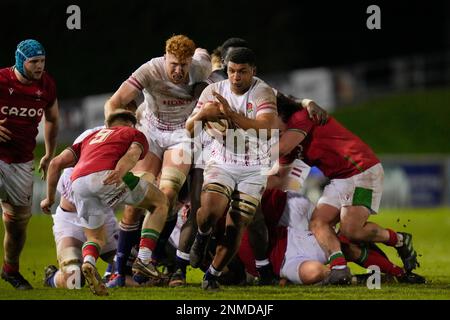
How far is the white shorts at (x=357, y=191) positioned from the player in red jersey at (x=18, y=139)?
272 cm

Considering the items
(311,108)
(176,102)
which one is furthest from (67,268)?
(311,108)

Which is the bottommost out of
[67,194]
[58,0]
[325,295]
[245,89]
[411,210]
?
[411,210]

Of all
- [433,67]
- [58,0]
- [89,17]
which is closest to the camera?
[58,0]

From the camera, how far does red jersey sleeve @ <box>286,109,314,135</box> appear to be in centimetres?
902

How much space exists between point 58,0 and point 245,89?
19.2 ft

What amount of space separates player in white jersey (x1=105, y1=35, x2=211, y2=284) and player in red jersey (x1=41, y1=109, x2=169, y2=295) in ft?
1.55

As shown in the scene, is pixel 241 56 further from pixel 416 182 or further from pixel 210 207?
pixel 416 182

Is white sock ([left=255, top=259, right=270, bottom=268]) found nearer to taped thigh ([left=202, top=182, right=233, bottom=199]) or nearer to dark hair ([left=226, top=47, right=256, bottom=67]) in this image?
→ taped thigh ([left=202, top=182, right=233, bottom=199])

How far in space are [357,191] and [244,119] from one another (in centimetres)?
167

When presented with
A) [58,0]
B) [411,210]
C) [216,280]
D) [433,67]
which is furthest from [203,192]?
[433,67]

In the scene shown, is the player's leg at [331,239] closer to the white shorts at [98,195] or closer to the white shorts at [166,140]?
the white shorts at [166,140]

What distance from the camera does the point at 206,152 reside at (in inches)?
372

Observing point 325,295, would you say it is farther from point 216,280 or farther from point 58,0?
point 58,0

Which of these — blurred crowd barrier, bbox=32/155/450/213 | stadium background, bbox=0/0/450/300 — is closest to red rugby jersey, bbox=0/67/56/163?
stadium background, bbox=0/0/450/300
